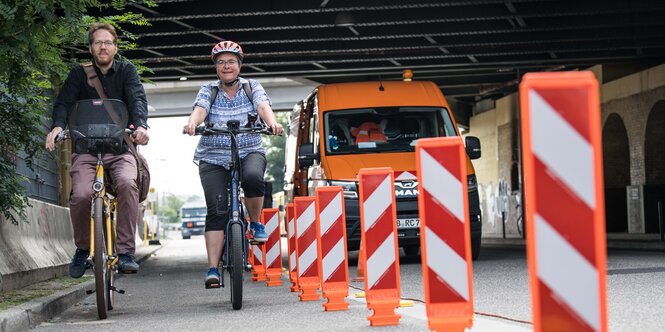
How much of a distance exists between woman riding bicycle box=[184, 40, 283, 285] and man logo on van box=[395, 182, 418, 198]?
6060 millimetres

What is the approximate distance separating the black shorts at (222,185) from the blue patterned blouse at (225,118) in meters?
0.07

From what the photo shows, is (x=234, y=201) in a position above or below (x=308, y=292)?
above

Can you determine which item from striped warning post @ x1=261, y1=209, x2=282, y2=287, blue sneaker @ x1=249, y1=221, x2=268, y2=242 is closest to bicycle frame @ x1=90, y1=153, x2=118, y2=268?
blue sneaker @ x1=249, y1=221, x2=268, y2=242

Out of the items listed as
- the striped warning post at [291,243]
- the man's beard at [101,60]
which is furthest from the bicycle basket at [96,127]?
the striped warning post at [291,243]

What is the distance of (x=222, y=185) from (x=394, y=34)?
14312 millimetres

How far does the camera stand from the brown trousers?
8.49 meters

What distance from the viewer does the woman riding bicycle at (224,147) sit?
9.23 meters

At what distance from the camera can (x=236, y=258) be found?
8.63 m

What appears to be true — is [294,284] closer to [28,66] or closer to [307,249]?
[307,249]

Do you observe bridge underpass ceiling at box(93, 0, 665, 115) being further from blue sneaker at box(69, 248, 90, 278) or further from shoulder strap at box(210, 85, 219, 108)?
blue sneaker at box(69, 248, 90, 278)

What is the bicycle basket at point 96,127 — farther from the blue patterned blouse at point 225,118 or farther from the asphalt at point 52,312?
the asphalt at point 52,312

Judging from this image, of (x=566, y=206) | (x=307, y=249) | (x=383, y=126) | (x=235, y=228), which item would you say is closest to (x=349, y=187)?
(x=383, y=126)

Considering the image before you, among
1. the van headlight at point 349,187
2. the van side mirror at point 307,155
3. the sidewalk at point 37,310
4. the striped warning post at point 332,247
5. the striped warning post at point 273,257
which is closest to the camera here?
the sidewalk at point 37,310

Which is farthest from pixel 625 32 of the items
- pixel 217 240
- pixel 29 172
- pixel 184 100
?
pixel 184 100
